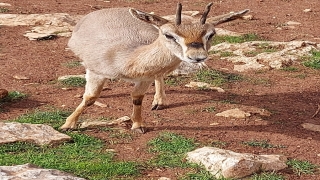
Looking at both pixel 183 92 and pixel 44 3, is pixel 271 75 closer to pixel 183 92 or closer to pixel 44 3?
pixel 183 92

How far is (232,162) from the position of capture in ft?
22.7

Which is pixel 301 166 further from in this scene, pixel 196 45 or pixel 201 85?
pixel 201 85

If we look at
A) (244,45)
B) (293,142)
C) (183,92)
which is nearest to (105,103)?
(183,92)

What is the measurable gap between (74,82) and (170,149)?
12.3 ft

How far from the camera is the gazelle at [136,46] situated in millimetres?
7297

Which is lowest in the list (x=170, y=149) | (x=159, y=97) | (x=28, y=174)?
(x=159, y=97)

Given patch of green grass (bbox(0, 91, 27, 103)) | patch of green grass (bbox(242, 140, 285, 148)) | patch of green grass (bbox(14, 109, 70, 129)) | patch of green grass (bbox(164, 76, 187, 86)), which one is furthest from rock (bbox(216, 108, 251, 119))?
patch of green grass (bbox(0, 91, 27, 103))

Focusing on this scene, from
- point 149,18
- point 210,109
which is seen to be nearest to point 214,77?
point 210,109

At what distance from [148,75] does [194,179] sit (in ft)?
5.40

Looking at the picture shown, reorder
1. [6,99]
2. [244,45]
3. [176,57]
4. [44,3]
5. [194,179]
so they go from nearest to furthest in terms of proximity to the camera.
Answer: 1. [194,179]
2. [176,57]
3. [6,99]
4. [244,45]
5. [44,3]

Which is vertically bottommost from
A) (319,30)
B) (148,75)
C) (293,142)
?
(319,30)

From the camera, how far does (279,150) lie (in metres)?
8.16

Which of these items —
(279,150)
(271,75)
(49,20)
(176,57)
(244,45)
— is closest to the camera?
(176,57)

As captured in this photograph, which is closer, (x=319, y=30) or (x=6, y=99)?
(x=6, y=99)
